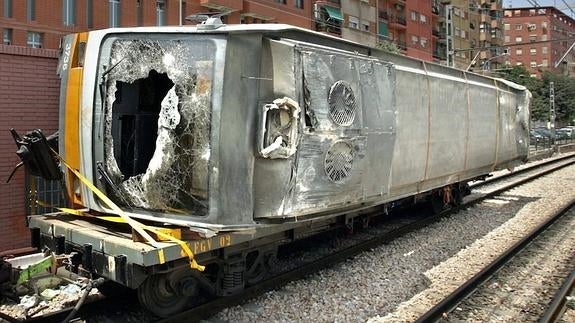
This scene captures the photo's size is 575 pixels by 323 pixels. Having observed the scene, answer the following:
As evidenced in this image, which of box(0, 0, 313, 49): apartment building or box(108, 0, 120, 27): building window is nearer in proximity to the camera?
box(0, 0, 313, 49): apartment building

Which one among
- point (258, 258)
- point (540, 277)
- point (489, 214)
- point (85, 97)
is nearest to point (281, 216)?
point (258, 258)

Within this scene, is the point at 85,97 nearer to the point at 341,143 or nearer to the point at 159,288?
the point at 159,288

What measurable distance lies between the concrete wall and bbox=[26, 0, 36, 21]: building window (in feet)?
71.0

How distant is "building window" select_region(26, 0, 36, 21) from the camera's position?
88.6 feet

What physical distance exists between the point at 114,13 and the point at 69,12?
2.50 meters

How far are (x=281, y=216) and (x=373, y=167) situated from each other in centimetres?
185

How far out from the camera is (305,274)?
23.8 feet

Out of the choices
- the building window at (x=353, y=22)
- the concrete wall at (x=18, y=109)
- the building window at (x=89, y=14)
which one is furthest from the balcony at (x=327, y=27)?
the concrete wall at (x=18, y=109)

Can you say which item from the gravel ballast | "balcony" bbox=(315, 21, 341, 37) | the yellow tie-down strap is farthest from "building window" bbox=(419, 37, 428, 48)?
the yellow tie-down strap

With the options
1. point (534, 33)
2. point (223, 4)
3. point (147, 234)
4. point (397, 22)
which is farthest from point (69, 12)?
point (534, 33)

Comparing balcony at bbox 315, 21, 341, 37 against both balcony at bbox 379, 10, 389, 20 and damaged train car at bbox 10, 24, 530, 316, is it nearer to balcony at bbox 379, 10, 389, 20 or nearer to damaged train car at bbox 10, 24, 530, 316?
balcony at bbox 379, 10, 389, 20

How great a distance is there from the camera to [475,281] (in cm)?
699

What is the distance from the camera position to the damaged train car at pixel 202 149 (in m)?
5.18

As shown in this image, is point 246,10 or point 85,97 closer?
point 85,97
